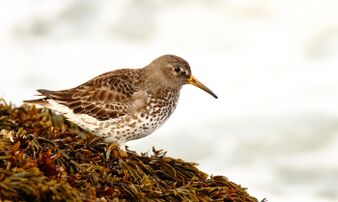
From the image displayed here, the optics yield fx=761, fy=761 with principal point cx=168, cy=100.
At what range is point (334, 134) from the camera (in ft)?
53.7

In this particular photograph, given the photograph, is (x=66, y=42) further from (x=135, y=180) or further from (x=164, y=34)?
(x=135, y=180)

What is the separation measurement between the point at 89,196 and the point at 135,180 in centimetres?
113

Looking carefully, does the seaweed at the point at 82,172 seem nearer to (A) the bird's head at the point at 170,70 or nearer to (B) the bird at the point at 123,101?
(B) the bird at the point at 123,101

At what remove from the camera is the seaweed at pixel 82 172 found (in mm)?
5422

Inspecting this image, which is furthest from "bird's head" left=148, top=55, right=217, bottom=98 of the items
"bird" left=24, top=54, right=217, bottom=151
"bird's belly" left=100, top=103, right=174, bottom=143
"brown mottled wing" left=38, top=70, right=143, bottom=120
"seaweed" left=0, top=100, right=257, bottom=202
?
"seaweed" left=0, top=100, right=257, bottom=202

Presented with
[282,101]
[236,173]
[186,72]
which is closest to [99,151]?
[186,72]

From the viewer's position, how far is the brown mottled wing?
27.0 feet

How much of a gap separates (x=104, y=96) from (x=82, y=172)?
7.09 ft

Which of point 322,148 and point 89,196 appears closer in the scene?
point 89,196

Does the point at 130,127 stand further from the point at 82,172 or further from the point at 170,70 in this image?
the point at 82,172

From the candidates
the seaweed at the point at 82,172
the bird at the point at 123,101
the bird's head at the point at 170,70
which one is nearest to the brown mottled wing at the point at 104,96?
the bird at the point at 123,101

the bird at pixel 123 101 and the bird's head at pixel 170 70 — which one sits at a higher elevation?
the bird's head at pixel 170 70

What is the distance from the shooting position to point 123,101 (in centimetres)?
828

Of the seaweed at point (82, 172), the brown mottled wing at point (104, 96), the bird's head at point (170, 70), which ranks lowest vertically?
the seaweed at point (82, 172)
